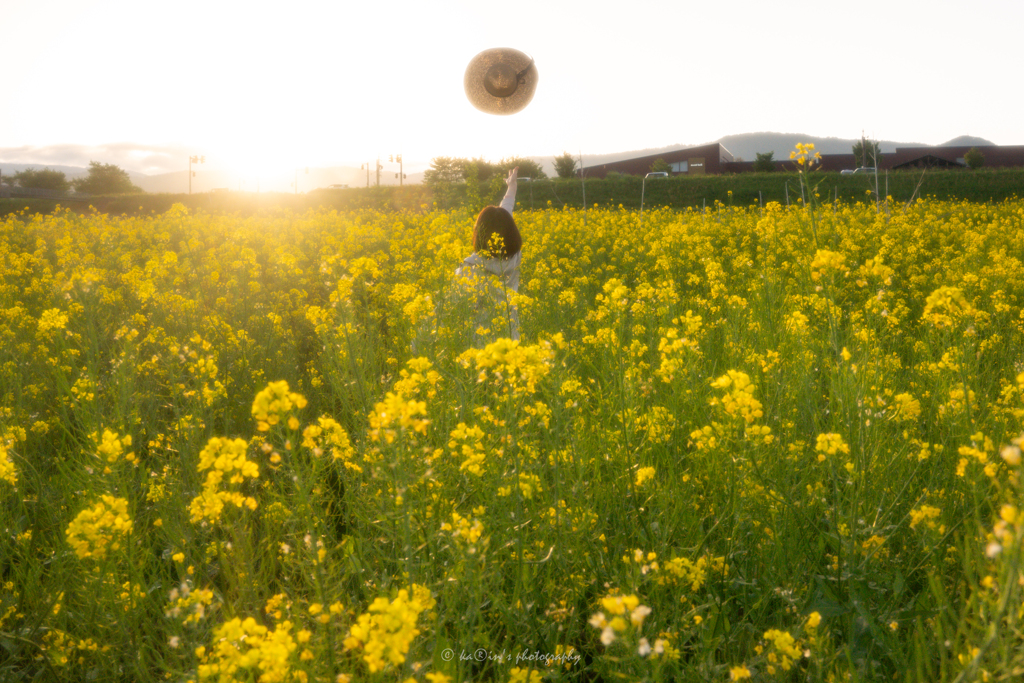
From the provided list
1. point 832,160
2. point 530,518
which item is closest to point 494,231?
point 530,518

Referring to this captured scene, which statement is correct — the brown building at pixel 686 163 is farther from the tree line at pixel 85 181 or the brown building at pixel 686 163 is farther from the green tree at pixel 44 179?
the green tree at pixel 44 179

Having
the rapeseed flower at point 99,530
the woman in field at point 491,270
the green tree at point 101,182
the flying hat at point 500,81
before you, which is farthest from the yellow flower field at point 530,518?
the green tree at point 101,182

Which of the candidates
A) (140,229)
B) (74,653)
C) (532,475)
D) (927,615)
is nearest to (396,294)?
(532,475)

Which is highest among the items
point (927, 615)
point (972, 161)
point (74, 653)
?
point (972, 161)

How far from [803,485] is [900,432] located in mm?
736

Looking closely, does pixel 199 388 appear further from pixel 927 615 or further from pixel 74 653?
pixel 927 615

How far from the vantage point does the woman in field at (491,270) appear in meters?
3.28

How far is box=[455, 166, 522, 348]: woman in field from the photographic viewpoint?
10.8 feet

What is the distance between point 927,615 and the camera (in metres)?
1.50

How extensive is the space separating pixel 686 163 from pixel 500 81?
4299cm

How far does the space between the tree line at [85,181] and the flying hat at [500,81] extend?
51209 mm

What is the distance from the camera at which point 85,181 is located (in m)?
45.4

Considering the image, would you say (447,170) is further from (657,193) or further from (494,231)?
(494,231)

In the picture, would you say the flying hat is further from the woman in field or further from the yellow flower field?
the yellow flower field
